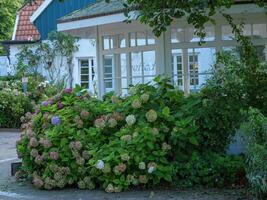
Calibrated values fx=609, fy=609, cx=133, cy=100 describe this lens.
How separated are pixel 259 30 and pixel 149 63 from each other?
2.30 metres

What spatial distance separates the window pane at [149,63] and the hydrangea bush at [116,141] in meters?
2.41

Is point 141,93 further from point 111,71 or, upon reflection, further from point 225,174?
point 111,71

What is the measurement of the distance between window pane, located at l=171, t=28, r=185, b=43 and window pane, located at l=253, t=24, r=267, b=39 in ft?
4.40

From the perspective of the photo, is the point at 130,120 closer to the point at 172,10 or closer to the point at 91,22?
the point at 172,10

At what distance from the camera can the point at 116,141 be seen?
8625 mm

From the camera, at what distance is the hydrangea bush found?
27.2ft

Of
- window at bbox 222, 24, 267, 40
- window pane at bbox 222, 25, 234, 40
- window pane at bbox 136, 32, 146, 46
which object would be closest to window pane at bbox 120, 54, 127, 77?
window pane at bbox 136, 32, 146, 46

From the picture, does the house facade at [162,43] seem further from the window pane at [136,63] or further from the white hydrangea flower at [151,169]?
the white hydrangea flower at [151,169]

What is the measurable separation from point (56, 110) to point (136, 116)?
1.52 metres

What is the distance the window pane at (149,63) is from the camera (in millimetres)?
Answer: 11891

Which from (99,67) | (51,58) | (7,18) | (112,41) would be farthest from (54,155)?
(7,18)

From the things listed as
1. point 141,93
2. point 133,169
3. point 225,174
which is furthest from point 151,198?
point 141,93

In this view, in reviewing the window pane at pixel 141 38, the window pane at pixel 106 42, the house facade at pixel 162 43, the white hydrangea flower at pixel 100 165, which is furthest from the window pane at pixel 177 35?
the white hydrangea flower at pixel 100 165

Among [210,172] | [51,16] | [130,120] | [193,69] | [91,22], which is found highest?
[51,16]
